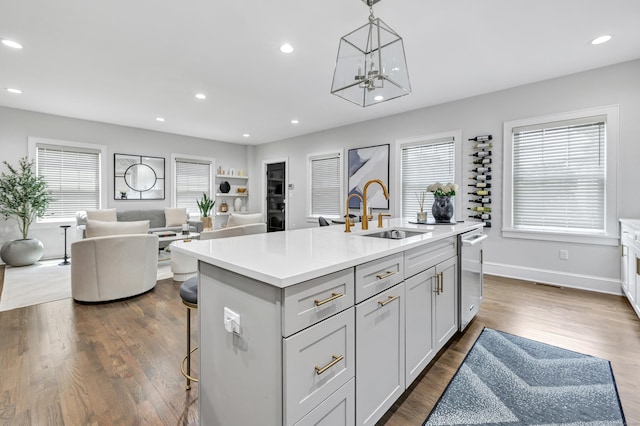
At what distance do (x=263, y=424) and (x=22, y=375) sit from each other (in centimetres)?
193

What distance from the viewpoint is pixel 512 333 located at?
2457mm

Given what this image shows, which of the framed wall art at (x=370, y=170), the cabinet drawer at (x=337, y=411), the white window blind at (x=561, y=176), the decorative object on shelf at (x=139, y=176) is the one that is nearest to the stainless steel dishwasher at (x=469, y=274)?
the cabinet drawer at (x=337, y=411)

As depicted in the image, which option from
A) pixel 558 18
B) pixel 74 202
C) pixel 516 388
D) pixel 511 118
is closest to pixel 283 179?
pixel 74 202

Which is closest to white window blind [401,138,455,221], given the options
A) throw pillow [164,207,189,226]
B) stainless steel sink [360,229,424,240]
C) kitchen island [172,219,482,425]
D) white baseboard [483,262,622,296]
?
white baseboard [483,262,622,296]

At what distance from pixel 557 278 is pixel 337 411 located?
402 centimetres

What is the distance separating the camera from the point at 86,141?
5.68 meters

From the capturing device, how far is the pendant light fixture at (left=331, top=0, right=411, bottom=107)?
6.63 ft

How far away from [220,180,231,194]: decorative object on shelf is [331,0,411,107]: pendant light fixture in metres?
6.06

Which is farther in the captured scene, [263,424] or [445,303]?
[445,303]

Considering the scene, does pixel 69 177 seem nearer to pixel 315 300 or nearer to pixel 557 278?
pixel 315 300

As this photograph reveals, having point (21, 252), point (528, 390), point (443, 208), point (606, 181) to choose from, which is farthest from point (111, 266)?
point (606, 181)

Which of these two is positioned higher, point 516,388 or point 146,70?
point 146,70

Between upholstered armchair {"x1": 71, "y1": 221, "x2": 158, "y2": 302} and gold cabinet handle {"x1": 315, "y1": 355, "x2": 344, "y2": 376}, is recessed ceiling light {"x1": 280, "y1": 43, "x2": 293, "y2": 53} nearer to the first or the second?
upholstered armchair {"x1": 71, "y1": 221, "x2": 158, "y2": 302}

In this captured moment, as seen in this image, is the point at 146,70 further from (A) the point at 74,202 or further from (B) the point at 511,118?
(B) the point at 511,118
